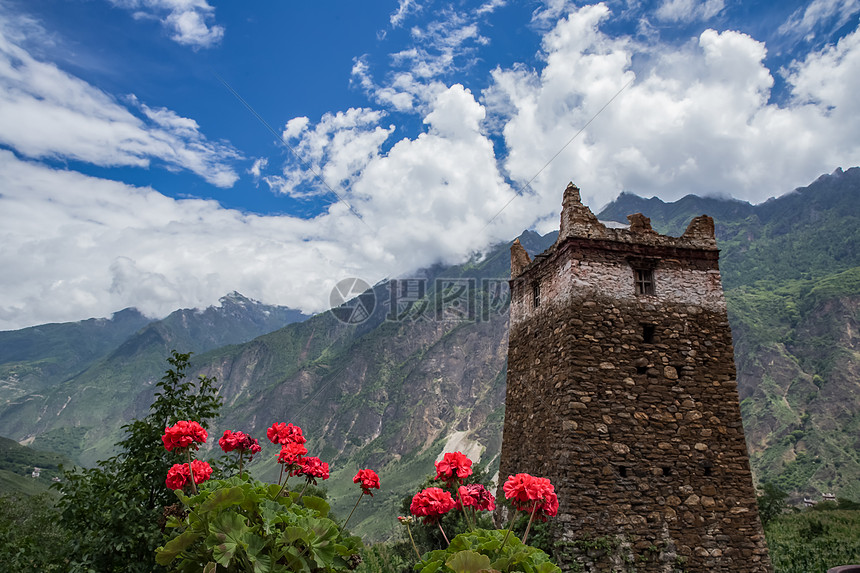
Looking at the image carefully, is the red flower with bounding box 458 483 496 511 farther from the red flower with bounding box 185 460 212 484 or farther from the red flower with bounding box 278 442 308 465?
the red flower with bounding box 185 460 212 484

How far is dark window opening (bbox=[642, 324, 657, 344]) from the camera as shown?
1058cm

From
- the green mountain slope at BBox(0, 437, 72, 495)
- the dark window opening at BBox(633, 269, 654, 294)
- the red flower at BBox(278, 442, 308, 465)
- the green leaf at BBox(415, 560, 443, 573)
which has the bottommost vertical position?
the green mountain slope at BBox(0, 437, 72, 495)

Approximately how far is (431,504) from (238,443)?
2.18m

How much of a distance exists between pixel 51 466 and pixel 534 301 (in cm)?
13559

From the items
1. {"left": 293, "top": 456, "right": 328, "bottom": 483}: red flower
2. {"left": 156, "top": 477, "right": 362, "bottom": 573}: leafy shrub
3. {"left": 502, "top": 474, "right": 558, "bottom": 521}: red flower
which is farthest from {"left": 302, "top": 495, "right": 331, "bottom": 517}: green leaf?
{"left": 502, "top": 474, "right": 558, "bottom": 521}: red flower

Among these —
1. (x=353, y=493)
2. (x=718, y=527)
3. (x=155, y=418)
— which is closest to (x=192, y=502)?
(x=155, y=418)

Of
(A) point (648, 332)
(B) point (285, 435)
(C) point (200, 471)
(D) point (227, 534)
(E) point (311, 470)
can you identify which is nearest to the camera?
(D) point (227, 534)

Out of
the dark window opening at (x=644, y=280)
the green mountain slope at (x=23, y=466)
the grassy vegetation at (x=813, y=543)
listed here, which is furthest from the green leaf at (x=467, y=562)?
the green mountain slope at (x=23, y=466)

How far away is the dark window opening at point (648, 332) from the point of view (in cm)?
1058

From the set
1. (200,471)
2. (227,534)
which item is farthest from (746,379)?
(227,534)

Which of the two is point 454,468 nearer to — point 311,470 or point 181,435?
point 311,470

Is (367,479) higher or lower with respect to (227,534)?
higher

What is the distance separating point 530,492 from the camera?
193 inches

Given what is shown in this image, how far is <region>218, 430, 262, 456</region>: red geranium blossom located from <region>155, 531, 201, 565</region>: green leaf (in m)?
1.51
